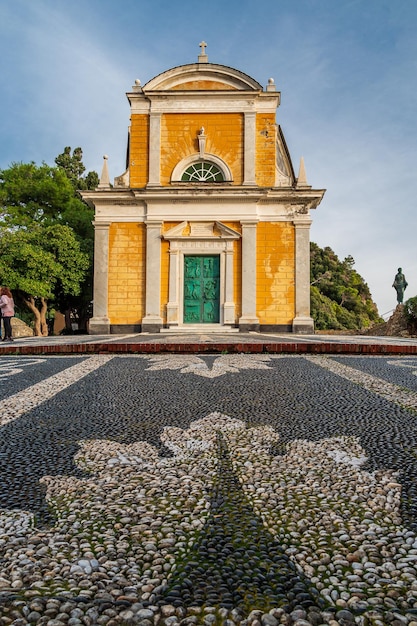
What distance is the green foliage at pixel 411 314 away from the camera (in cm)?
1388

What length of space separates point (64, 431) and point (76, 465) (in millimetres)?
380

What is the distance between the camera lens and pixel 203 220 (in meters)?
12.3

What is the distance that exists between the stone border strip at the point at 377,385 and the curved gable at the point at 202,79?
1165 centimetres

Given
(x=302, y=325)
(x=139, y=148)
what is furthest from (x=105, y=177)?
(x=302, y=325)

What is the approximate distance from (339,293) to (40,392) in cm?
3530

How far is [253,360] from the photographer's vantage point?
3498mm

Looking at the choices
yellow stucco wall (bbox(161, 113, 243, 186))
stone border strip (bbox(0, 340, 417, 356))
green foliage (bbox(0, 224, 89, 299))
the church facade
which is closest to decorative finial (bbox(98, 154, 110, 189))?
the church facade

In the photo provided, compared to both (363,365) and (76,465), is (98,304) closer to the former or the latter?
(363,365)

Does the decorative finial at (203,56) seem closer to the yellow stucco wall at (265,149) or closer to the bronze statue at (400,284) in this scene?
the yellow stucco wall at (265,149)

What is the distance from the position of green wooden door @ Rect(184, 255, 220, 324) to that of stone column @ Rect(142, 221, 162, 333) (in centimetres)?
78

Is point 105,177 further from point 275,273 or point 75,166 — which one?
point 75,166

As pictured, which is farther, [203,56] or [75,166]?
[75,166]

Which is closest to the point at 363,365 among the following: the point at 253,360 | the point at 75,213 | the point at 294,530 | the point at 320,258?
the point at 253,360

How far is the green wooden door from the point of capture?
40.5 feet
